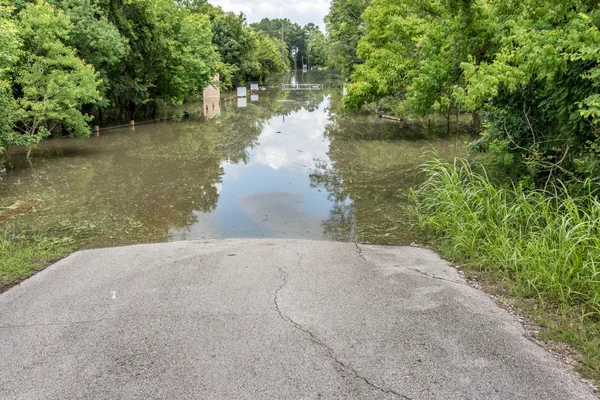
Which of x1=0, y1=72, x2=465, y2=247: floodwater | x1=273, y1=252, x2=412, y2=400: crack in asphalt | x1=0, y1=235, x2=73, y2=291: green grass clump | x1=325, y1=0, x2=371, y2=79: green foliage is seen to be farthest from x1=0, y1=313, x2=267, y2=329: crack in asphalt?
x1=325, y1=0, x2=371, y2=79: green foliage

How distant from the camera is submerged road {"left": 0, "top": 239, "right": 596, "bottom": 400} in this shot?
106 inches

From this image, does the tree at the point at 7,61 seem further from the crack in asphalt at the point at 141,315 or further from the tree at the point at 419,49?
the tree at the point at 419,49

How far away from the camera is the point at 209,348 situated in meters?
3.15

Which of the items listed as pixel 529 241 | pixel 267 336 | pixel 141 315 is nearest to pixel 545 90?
pixel 529 241

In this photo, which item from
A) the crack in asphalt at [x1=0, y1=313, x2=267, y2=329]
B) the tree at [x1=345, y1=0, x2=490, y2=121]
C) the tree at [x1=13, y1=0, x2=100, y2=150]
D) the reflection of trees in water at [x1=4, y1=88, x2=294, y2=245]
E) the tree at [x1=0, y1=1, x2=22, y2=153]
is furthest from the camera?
the tree at [x1=13, y1=0, x2=100, y2=150]

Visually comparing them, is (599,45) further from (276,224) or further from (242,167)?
(242,167)

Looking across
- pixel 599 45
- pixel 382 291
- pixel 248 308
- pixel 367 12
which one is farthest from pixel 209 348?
pixel 367 12

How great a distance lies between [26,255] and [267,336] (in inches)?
155

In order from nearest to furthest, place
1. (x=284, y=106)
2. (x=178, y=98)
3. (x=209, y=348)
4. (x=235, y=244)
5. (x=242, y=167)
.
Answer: (x=209, y=348), (x=235, y=244), (x=242, y=167), (x=178, y=98), (x=284, y=106)

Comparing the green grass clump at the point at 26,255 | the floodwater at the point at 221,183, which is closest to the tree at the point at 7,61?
the floodwater at the point at 221,183

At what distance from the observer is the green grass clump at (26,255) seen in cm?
490

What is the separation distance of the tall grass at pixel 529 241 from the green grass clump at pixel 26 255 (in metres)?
4.97

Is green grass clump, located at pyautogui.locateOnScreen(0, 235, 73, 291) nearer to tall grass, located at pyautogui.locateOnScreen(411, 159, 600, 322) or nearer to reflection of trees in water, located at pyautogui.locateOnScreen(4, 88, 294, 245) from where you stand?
reflection of trees in water, located at pyautogui.locateOnScreen(4, 88, 294, 245)

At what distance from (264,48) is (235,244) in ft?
193
